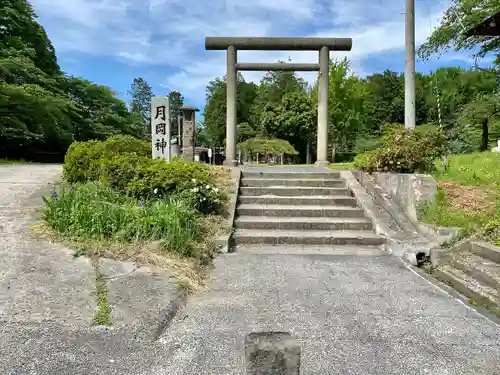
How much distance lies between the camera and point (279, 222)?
593 centimetres

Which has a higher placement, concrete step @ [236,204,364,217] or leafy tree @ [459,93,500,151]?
leafy tree @ [459,93,500,151]

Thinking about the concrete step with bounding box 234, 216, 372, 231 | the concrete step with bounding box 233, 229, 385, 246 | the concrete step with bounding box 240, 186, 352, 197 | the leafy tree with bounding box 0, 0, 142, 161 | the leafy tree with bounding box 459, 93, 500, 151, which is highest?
the leafy tree with bounding box 0, 0, 142, 161

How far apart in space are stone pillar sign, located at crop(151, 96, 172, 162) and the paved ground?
359 centimetres

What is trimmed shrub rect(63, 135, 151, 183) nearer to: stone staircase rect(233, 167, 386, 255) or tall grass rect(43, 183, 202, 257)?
tall grass rect(43, 183, 202, 257)

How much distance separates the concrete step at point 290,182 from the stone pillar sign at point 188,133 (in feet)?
17.7

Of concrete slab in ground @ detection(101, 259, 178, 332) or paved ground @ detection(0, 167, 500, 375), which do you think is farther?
concrete slab in ground @ detection(101, 259, 178, 332)

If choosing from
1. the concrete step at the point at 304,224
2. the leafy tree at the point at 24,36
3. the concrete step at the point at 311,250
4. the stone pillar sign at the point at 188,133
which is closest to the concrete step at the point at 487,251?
Result: the concrete step at the point at 311,250

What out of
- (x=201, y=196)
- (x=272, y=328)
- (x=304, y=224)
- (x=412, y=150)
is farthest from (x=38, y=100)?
(x=272, y=328)

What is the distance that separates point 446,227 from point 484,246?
68 centimetres

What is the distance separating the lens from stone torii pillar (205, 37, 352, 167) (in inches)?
371

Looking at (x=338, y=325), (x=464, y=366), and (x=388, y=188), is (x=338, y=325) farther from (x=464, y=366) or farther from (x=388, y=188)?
(x=388, y=188)

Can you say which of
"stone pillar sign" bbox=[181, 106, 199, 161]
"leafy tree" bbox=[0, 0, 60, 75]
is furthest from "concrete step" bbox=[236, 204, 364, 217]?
"leafy tree" bbox=[0, 0, 60, 75]

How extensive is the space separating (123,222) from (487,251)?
4180mm

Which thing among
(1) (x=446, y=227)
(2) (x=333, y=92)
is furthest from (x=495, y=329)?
(2) (x=333, y=92)
